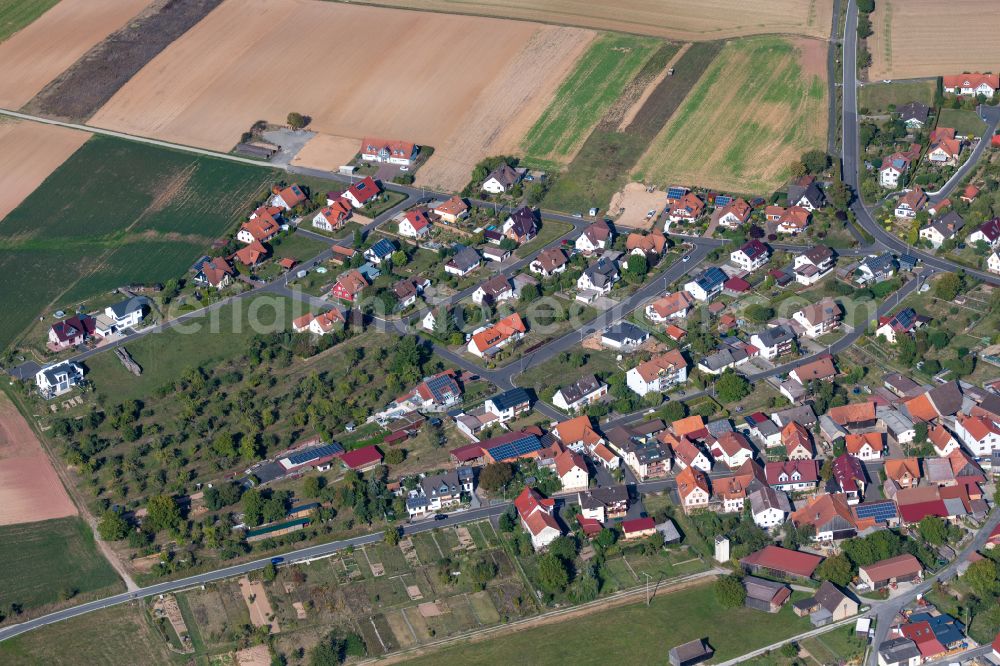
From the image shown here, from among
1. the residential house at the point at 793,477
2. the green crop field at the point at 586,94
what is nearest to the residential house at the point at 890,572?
the residential house at the point at 793,477

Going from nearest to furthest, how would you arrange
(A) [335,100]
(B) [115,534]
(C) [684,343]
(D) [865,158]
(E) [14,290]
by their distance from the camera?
(B) [115,534] < (C) [684,343] < (E) [14,290] < (D) [865,158] < (A) [335,100]

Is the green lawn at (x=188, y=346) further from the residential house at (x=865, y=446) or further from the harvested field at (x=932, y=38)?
the harvested field at (x=932, y=38)

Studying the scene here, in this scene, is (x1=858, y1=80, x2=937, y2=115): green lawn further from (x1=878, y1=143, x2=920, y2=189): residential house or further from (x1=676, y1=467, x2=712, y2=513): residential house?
(x1=676, y1=467, x2=712, y2=513): residential house

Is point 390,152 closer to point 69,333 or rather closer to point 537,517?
point 69,333

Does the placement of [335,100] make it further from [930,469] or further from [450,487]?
[930,469]

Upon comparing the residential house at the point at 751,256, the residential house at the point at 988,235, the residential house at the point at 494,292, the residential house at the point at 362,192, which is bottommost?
the residential house at the point at 988,235

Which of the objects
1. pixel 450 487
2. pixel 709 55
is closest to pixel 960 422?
pixel 450 487

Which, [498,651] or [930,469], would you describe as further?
[930,469]
